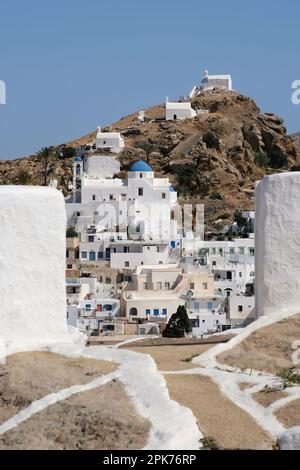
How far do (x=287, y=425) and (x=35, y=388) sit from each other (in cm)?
200

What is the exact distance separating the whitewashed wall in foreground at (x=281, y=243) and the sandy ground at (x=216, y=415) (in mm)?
2185

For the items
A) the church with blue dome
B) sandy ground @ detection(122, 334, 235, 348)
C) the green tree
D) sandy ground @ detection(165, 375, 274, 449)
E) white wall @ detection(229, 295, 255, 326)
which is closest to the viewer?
sandy ground @ detection(165, 375, 274, 449)

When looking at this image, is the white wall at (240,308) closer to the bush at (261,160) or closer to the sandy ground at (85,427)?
the sandy ground at (85,427)

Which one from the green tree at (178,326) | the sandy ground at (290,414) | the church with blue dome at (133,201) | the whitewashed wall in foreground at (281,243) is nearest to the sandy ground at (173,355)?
the whitewashed wall in foreground at (281,243)

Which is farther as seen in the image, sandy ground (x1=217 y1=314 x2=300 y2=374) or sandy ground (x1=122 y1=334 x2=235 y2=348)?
sandy ground (x1=122 y1=334 x2=235 y2=348)

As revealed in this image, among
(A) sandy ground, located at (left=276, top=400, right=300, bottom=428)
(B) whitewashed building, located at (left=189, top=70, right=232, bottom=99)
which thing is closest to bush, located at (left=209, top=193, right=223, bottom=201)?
(B) whitewashed building, located at (left=189, top=70, right=232, bottom=99)

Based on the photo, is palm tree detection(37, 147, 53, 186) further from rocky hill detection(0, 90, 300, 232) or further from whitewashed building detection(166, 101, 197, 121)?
whitewashed building detection(166, 101, 197, 121)

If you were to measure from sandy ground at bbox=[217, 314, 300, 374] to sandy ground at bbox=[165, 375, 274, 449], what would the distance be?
2.17ft

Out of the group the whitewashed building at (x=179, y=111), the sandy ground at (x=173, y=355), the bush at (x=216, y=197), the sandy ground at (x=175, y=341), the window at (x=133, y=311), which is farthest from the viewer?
the whitewashed building at (x=179, y=111)

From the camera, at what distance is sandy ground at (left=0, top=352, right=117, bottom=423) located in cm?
685

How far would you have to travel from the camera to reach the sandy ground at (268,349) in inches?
312

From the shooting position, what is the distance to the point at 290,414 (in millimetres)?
6523

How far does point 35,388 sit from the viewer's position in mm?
6941
